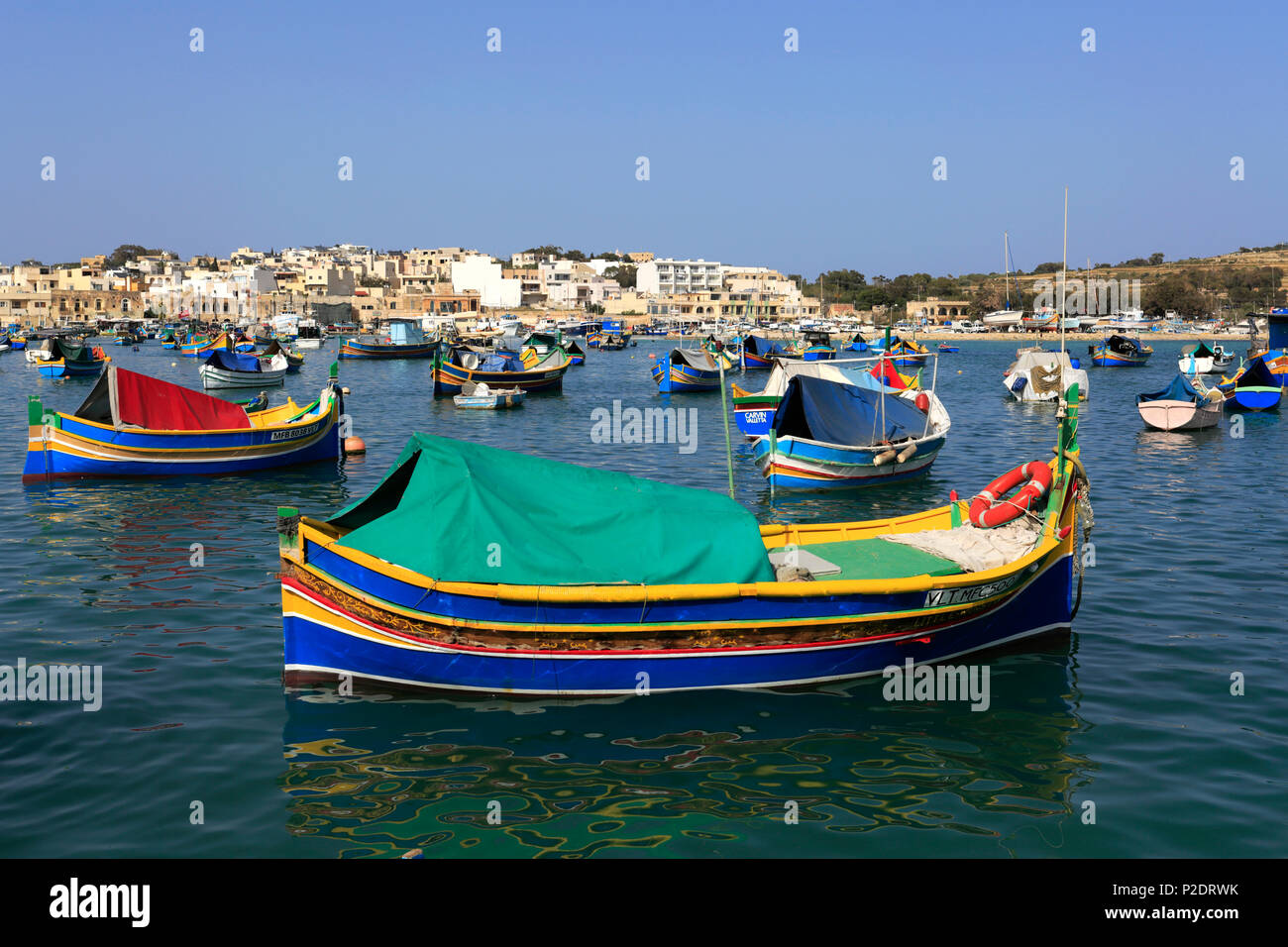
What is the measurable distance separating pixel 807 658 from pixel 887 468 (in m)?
15.3

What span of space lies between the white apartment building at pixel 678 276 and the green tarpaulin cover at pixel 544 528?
181 metres

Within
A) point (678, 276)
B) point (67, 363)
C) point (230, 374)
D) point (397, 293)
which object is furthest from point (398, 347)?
point (678, 276)

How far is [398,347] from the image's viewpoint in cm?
9150

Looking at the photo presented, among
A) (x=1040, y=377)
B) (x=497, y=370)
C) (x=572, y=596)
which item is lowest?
(x=572, y=596)

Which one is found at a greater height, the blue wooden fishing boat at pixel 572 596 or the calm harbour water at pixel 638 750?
the blue wooden fishing boat at pixel 572 596

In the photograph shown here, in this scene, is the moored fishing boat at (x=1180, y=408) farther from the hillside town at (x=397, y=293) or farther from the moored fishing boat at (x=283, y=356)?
the hillside town at (x=397, y=293)

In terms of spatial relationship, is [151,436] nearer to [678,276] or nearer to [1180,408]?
[1180,408]

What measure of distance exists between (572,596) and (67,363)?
6851cm

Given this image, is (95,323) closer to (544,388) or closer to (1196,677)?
(544,388)

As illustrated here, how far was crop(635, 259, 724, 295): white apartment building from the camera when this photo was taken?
192 meters

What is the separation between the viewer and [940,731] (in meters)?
10.6

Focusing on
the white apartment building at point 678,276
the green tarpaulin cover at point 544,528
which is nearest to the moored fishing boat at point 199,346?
the green tarpaulin cover at point 544,528

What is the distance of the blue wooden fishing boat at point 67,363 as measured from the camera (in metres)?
66.9

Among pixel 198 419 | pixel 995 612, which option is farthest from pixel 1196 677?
pixel 198 419
